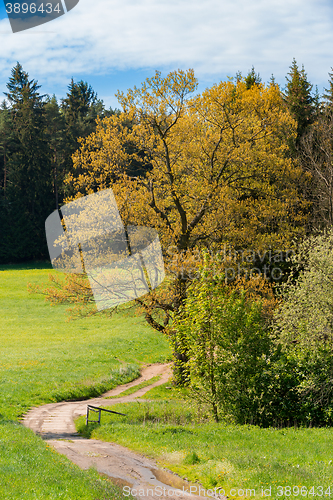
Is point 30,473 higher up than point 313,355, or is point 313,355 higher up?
point 30,473

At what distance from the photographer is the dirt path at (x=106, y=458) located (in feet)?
32.4

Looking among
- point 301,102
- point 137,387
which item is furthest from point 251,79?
point 137,387

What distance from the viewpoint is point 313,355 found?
18.3 metres

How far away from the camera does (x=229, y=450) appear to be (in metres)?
12.5

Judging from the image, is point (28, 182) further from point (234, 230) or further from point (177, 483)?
point (177, 483)

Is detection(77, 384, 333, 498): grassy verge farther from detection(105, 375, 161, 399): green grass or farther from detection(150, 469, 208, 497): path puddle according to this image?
detection(105, 375, 161, 399): green grass

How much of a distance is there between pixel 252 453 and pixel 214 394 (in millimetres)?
5213

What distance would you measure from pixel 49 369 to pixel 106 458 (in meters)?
15.1

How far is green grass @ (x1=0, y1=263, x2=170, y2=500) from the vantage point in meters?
8.88

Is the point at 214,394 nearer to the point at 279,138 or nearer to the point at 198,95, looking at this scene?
the point at 198,95

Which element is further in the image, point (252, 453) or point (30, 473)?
point (252, 453)

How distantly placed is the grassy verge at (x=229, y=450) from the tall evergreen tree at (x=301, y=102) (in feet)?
92.1

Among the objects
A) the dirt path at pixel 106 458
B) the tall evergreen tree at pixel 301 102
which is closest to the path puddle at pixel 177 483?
the dirt path at pixel 106 458

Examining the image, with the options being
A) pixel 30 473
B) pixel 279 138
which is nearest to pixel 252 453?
pixel 30 473
